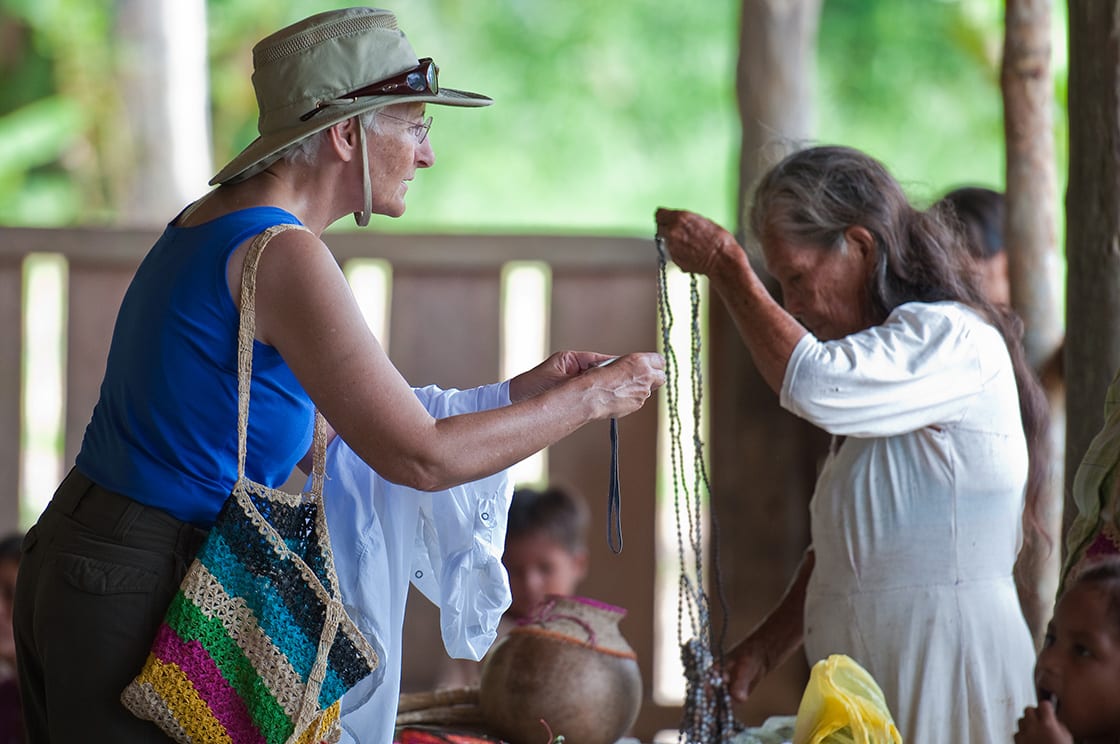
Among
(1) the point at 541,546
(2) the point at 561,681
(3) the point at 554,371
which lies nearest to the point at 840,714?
(2) the point at 561,681

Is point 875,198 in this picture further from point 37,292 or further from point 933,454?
point 37,292

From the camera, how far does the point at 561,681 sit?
9.23ft

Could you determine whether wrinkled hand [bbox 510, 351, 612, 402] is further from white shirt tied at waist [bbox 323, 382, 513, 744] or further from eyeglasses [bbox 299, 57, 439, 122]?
eyeglasses [bbox 299, 57, 439, 122]

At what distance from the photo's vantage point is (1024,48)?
3.91m

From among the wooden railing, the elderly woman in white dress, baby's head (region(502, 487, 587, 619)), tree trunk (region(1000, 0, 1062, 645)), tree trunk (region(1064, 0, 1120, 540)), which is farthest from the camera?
the wooden railing

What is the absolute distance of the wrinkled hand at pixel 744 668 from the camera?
3.06m

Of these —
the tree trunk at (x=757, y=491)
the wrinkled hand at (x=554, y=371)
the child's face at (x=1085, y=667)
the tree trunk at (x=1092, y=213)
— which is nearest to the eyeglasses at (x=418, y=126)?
the wrinkled hand at (x=554, y=371)

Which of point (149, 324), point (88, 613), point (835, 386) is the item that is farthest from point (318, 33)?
point (835, 386)

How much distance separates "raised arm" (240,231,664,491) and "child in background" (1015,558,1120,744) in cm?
90

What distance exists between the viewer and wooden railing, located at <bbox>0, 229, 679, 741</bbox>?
15.9ft

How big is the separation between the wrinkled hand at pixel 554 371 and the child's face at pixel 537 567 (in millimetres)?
2047

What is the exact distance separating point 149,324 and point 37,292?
1117 cm

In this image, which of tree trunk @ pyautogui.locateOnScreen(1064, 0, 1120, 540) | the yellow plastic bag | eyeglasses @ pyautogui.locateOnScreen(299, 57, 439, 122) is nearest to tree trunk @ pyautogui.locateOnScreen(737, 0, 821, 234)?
tree trunk @ pyautogui.locateOnScreen(1064, 0, 1120, 540)

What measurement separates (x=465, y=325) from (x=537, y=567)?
94cm
